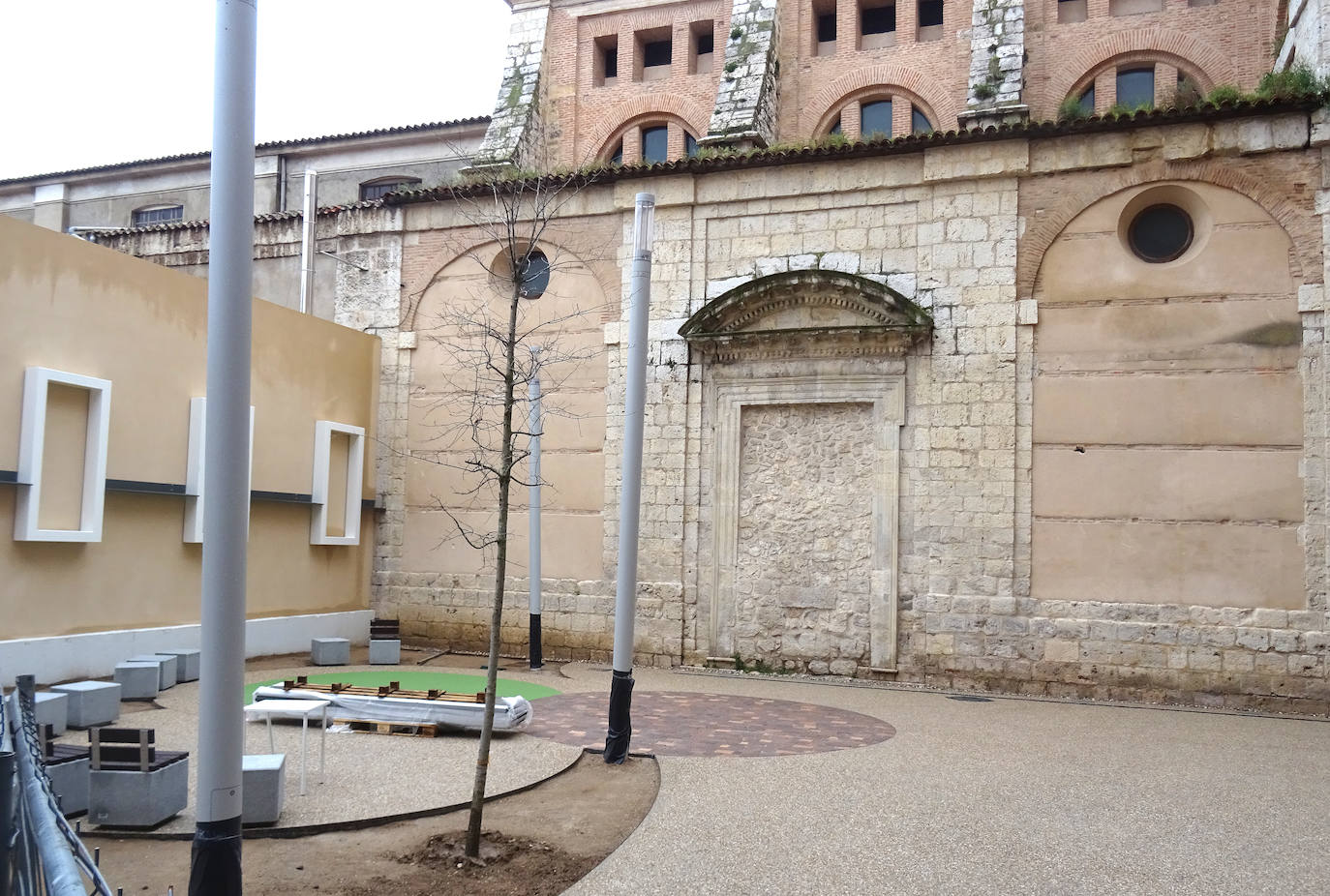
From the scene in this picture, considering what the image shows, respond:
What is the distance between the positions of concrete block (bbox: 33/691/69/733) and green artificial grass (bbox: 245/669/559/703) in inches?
112

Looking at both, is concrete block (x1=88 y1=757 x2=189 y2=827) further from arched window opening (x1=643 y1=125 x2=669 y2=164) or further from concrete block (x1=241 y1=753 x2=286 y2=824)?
arched window opening (x1=643 y1=125 x2=669 y2=164)

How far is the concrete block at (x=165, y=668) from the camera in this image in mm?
11102

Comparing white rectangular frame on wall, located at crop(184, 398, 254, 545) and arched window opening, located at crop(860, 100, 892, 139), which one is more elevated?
arched window opening, located at crop(860, 100, 892, 139)

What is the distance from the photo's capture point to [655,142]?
20.6m

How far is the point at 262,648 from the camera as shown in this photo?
14102 mm

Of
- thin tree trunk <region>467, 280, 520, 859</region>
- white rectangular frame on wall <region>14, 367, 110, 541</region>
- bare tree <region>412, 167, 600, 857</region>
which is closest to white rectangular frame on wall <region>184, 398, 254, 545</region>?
white rectangular frame on wall <region>14, 367, 110, 541</region>

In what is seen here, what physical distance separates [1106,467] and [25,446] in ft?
38.4

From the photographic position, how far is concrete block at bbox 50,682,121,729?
28.9 feet

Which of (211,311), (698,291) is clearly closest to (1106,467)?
(698,291)

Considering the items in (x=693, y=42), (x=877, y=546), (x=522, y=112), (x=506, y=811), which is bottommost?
(x=506, y=811)

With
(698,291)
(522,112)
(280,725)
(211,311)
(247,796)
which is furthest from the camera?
(522,112)

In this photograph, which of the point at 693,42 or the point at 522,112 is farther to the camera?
the point at 693,42

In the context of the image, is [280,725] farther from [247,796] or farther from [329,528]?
[329,528]

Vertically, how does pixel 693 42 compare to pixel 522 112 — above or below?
above
